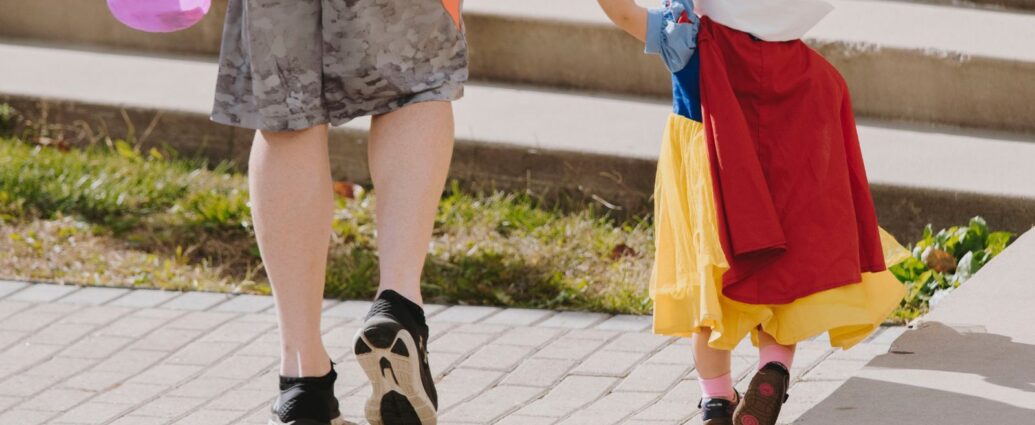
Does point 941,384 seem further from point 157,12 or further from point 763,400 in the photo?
point 157,12

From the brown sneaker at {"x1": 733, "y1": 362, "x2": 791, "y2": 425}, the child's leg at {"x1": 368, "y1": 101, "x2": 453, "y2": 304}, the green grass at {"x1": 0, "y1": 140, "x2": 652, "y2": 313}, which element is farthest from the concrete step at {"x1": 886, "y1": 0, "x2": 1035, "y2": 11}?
the child's leg at {"x1": 368, "y1": 101, "x2": 453, "y2": 304}

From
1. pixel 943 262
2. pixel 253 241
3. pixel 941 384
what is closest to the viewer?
pixel 941 384

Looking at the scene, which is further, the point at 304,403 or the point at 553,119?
the point at 553,119

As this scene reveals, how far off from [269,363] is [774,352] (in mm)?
1491

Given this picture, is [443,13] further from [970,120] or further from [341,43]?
[970,120]

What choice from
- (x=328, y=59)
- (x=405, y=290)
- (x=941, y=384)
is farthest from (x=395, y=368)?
(x=941, y=384)

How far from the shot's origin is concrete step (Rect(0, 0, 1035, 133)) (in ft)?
18.4

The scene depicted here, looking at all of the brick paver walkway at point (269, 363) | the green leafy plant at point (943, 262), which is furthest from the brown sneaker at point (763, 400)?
the green leafy plant at point (943, 262)

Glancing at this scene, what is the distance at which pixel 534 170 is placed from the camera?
18.4ft

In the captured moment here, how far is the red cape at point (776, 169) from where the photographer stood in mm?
3400

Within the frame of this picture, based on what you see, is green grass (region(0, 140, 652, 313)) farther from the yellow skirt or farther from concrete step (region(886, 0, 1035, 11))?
concrete step (region(886, 0, 1035, 11))

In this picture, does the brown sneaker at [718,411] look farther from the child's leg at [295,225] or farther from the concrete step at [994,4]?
the concrete step at [994,4]

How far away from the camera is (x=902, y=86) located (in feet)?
18.8

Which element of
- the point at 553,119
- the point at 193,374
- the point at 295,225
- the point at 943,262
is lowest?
the point at 193,374
